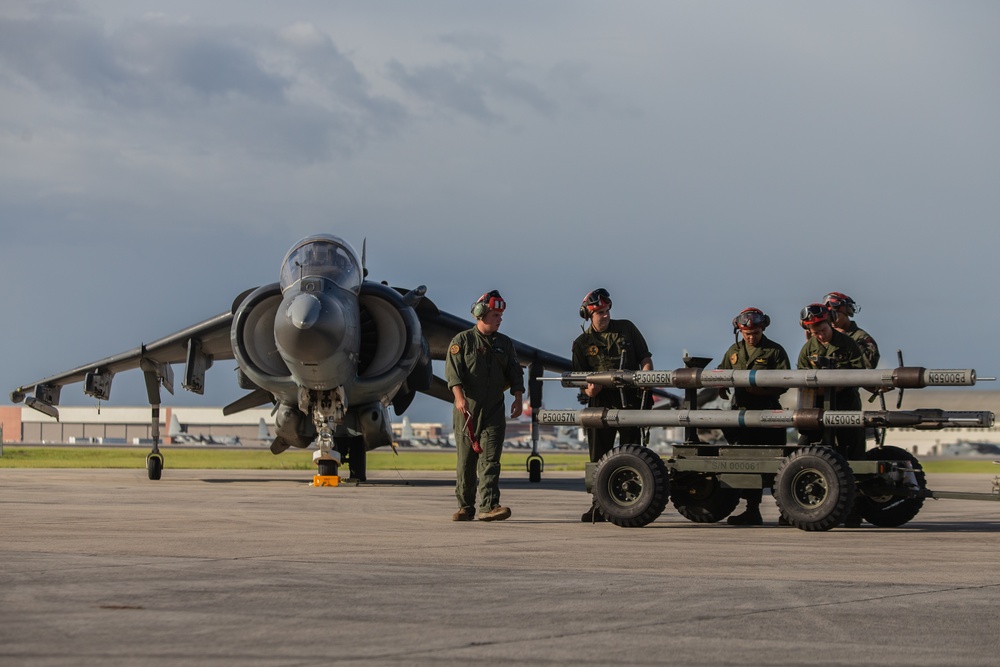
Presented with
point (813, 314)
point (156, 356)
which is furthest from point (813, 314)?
point (156, 356)

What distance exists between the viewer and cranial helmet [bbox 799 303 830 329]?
35.6 ft

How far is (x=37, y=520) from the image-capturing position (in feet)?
34.2

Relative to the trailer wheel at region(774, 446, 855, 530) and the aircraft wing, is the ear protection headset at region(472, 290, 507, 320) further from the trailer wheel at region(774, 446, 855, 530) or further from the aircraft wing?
the aircraft wing

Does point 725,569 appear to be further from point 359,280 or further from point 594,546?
point 359,280

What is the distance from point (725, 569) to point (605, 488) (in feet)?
11.2

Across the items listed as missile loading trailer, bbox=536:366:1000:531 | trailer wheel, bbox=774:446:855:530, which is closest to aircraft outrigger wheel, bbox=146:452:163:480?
missile loading trailer, bbox=536:366:1000:531

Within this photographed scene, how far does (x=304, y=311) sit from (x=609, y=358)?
6.25m

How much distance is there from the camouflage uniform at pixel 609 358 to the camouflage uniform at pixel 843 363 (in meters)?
1.57

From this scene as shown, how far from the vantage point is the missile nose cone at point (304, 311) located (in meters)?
16.8

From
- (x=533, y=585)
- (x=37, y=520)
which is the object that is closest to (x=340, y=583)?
(x=533, y=585)

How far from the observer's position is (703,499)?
1133cm

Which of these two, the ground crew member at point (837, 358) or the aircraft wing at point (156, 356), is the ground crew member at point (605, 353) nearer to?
the ground crew member at point (837, 358)

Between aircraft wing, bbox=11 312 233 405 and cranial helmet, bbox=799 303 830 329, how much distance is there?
13661 millimetres

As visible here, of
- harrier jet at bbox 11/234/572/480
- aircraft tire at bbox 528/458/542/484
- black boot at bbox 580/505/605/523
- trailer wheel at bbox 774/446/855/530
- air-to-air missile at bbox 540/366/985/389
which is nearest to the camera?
air-to-air missile at bbox 540/366/985/389
